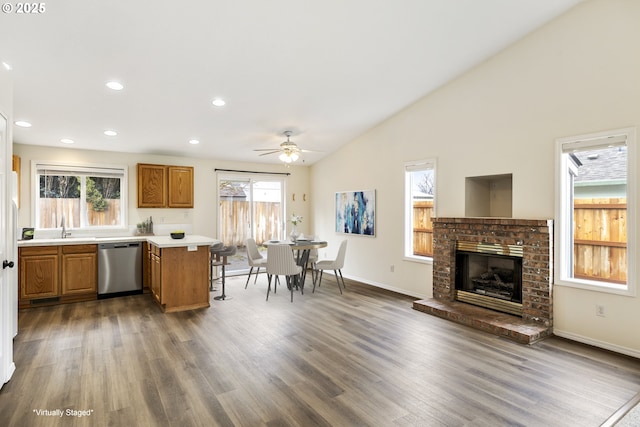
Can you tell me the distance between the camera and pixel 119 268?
530 cm

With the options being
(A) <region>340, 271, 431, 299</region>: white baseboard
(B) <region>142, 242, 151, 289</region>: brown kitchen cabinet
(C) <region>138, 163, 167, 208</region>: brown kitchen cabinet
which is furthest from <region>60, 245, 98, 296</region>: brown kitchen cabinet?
(A) <region>340, 271, 431, 299</region>: white baseboard

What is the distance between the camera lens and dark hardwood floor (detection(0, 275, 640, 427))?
2.25 meters

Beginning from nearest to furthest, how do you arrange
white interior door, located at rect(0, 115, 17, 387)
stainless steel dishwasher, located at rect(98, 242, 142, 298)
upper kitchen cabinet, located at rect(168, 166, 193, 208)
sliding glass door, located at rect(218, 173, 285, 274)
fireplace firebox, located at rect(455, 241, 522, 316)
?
white interior door, located at rect(0, 115, 17, 387)
fireplace firebox, located at rect(455, 241, 522, 316)
stainless steel dishwasher, located at rect(98, 242, 142, 298)
upper kitchen cabinet, located at rect(168, 166, 193, 208)
sliding glass door, located at rect(218, 173, 285, 274)

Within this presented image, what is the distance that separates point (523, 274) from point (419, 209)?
1.84 meters

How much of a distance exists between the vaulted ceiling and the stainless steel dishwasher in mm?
1716

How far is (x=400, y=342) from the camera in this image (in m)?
3.50

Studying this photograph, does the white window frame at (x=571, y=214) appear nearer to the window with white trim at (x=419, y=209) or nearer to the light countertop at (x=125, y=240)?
Result: the window with white trim at (x=419, y=209)

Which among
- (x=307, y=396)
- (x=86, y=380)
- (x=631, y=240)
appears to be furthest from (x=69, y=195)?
(x=631, y=240)

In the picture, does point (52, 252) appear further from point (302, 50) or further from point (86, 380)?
point (302, 50)

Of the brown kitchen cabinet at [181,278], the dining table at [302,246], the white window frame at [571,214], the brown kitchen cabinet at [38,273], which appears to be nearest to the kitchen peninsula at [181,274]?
the brown kitchen cabinet at [181,278]

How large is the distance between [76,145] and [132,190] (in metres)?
1.07

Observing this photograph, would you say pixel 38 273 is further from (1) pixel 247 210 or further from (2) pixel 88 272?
(1) pixel 247 210

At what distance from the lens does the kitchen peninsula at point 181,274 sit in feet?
14.9

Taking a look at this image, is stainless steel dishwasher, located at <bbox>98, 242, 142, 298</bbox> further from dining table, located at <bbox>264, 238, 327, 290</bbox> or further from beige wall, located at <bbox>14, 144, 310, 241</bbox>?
dining table, located at <bbox>264, 238, 327, 290</bbox>
